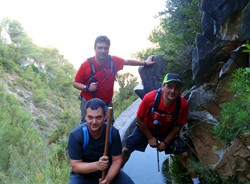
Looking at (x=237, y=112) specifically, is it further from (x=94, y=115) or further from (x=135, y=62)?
(x=135, y=62)

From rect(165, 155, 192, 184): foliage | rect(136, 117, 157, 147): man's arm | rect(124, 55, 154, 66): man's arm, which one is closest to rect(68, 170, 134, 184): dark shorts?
rect(136, 117, 157, 147): man's arm

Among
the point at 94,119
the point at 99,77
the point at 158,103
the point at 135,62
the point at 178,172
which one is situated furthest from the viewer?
the point at 135,62

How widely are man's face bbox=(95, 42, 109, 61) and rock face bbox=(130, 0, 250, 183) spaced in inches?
52.9

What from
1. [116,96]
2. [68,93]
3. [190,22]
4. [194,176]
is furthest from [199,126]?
[68,93]

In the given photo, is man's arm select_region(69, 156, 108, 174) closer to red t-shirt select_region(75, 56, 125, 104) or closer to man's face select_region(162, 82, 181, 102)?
man's face select_region(162, 82, 181, 102)

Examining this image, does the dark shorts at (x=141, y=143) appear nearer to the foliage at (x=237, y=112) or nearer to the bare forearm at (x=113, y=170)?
the bare forearm at (x=113, y=170)

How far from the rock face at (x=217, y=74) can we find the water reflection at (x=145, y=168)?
52.0 inches

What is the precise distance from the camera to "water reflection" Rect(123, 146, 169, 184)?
19.0 feet

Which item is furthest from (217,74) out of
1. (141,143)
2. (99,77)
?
(99,77)

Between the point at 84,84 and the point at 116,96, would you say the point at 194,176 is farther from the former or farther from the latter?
the point at 116,96

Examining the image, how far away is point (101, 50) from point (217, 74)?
5.90ft

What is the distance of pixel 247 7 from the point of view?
153 inches

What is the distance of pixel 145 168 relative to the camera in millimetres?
6168

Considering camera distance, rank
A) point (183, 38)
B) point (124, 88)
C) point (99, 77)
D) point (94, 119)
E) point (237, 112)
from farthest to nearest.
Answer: point (124, 88)
point (183, 38)
point (99, 77)
point (94, 119)
point (237, 112)
